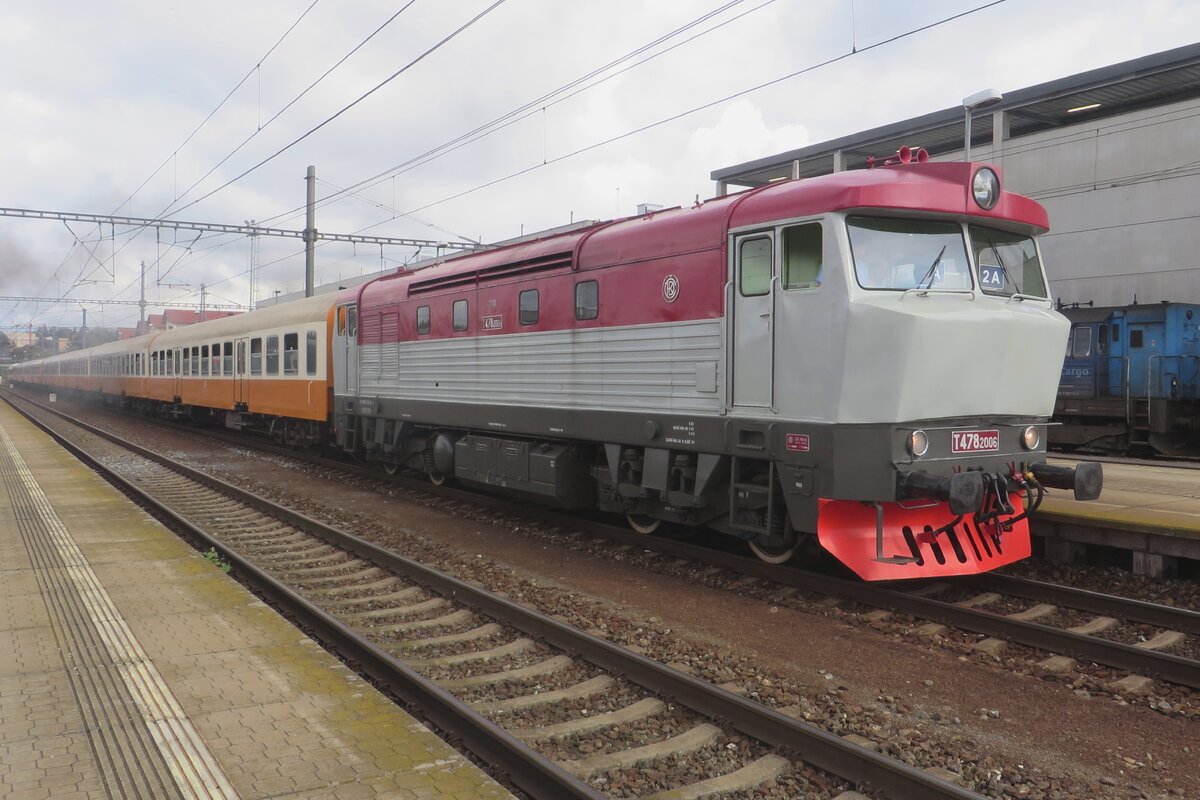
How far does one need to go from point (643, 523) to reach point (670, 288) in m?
3.00

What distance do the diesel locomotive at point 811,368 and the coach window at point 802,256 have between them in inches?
0.6

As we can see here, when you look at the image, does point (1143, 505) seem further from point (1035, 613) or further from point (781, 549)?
point (781, 549)

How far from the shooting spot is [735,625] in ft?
23.2

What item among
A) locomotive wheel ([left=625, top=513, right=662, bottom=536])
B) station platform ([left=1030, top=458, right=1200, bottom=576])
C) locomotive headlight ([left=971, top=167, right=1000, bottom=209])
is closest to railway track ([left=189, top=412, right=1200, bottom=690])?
locomotive wheel ([left=625, top=513, right=662, bottom=536])

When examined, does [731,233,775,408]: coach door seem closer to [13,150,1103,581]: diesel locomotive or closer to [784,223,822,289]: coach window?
[13,150,1103,581]: diesel locomotive

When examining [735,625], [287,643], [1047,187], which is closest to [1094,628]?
[735,625]

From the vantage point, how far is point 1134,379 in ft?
63.8

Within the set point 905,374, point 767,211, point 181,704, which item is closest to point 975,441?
point 905,374

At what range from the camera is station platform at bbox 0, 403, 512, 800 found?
4.03 m

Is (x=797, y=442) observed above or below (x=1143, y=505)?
above

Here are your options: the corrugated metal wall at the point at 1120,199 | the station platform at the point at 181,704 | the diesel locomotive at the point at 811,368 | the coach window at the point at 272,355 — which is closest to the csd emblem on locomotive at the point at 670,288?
the diesel locomotive at the point at 811,368

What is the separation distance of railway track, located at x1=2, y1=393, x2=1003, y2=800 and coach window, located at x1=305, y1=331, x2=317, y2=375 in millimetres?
9224

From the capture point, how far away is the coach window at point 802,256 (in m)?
7.32

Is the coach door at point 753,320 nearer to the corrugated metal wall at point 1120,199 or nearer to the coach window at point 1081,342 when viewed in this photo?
the coach window at point 1081,342
